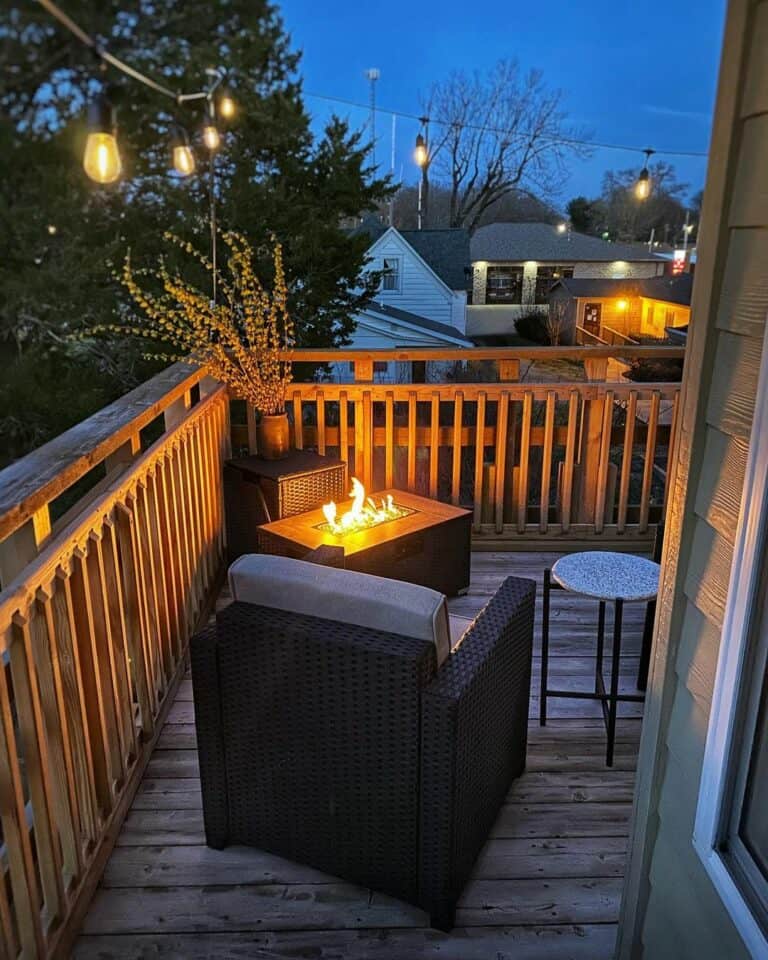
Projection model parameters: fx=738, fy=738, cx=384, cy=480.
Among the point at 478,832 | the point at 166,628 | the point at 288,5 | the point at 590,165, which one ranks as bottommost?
the point at 478,832

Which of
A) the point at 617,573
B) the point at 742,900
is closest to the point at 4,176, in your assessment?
the point at 617,573

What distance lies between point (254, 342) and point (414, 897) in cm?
241

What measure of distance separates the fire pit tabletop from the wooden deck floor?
0.89 meters

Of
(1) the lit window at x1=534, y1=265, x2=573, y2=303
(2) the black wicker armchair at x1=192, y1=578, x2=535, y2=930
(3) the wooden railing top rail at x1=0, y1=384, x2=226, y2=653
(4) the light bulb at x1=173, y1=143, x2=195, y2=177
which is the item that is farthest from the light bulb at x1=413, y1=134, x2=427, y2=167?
(2) the black wicker armchair at x1=192, y1=578, x2=535, y2=930

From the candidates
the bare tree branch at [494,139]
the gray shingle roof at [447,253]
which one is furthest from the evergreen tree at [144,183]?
the gray shingle roof at [447,253]

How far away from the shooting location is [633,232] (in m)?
6.85

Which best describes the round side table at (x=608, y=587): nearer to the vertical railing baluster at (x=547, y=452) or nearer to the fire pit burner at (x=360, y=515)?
the fire pit burner at (x=360, y=515)

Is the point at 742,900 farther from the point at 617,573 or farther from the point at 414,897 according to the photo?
the point at 617,573

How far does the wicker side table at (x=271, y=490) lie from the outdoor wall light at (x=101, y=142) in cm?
171

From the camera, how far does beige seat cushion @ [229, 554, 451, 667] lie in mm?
1516

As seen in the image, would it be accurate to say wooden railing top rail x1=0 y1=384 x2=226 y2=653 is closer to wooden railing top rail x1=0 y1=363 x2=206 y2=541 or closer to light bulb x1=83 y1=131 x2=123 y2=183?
wooden railing top rail x1=0 y1=363 x2=206 y2=541

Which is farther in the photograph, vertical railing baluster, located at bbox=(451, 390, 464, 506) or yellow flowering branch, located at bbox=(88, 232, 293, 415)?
vertical railing baluster, located at bbox=(451, 390, 464, 506)

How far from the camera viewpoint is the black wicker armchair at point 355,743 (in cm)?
151

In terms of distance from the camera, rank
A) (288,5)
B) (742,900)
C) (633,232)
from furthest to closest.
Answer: (288,5) < (633,232) < (742,900)
